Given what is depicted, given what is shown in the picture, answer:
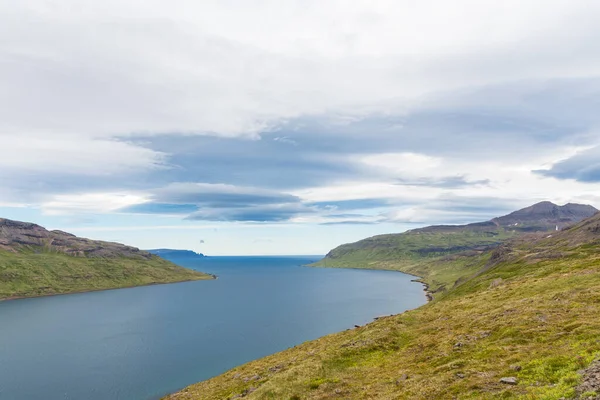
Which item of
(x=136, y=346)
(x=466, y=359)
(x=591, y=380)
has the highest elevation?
(x=591, y=380)

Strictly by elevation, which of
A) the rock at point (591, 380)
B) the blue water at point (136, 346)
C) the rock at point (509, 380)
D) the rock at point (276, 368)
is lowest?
the blue water at point (136, 346)

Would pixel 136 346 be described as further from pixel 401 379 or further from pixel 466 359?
pixel 466 359

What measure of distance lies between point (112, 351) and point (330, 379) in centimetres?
11041

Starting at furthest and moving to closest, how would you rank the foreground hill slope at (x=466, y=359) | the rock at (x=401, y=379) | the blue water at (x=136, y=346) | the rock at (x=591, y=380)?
the blue water at (x=136, y=346)
the rock at (x=401, y=379)
the foreground hill slope at (x=466, y=359)
the rock at (x=591, y=380)

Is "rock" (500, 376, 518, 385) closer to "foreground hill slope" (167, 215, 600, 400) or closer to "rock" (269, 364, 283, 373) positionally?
"foreground hill slope" (167, 215, 600, 400)

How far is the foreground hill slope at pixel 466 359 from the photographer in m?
27.0

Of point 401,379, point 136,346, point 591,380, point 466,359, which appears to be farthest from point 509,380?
point 136,346

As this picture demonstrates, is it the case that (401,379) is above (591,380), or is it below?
below

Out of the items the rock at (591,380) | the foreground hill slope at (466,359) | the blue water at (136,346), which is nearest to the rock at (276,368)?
the foreground hill slope at (466,359)

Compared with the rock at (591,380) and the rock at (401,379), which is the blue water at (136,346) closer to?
the rock at (401,379)

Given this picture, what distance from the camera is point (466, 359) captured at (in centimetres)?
3644

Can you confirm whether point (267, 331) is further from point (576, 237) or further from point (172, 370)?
point (576, 237)

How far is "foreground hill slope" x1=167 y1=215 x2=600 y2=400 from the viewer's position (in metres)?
27.0

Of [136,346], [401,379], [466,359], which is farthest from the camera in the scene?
[136,346]
